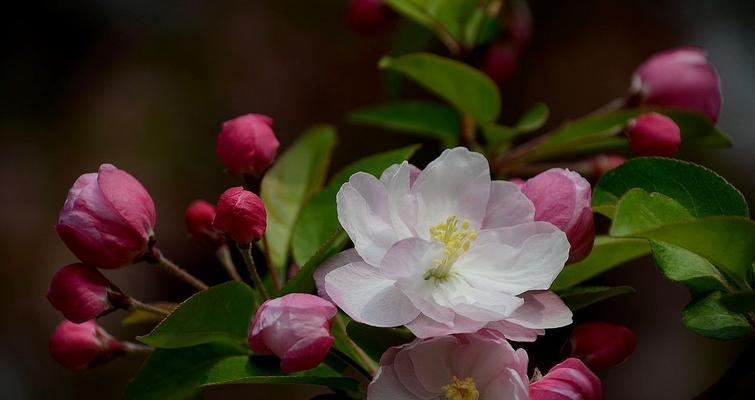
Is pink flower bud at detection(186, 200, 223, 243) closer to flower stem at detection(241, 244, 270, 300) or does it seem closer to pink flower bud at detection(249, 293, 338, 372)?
flower stem at detection(241, 244, 270, 300)

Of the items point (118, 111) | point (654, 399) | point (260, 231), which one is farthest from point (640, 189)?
point (118, 111)

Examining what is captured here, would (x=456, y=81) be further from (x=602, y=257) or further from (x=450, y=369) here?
(x=450, y=369)

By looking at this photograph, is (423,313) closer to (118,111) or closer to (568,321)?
(568,321)

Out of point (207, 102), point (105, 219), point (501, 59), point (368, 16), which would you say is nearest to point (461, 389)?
point (105, 219)

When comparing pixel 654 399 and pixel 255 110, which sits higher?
pixel 255 110

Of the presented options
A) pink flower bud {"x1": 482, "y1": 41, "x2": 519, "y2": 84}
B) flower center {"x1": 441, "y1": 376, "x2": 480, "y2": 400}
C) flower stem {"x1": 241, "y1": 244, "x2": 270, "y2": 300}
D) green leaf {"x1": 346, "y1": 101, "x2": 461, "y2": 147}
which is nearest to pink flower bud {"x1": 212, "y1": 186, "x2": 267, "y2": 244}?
flower stem {"x1": 241, "y1": 244, "x2": 270, "y2": 300}

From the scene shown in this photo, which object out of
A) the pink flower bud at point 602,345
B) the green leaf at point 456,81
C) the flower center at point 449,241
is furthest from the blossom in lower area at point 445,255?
the green leaf at point 456,81

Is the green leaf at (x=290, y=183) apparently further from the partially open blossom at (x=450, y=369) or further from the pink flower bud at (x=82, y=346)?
the partially open blossom at (x=450, y=369)
